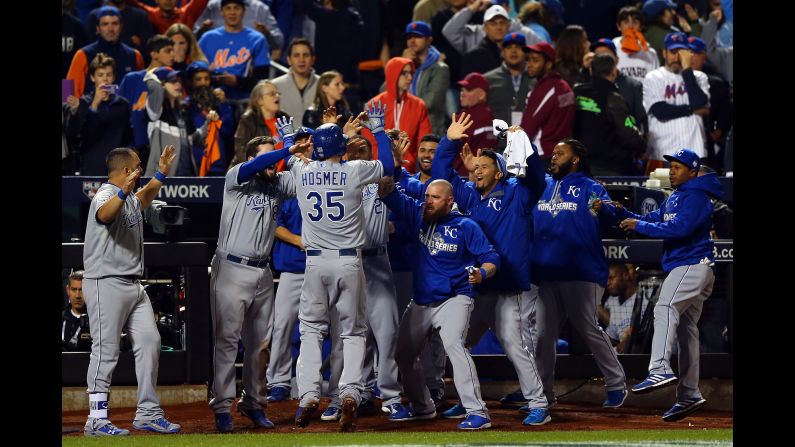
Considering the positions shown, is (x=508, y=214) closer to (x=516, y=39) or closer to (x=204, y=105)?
(x=516, y=39)

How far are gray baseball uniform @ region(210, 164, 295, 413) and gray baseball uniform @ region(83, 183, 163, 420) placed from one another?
0.40 metres

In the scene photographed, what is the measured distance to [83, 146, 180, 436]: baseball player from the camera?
804 centimetres

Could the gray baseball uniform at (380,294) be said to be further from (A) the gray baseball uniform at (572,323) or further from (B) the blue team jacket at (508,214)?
(A) the gray baseball uniform at (572,323)

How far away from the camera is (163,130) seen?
11.1m

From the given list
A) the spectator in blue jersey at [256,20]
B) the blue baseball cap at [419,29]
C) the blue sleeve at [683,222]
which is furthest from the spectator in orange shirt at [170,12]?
the blue sleeve at [683,222]

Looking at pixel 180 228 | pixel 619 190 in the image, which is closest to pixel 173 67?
pixel 180 228

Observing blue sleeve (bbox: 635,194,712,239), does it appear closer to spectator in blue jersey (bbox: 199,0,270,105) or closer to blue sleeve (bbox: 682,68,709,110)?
blue sleeve (bbox: 682,68,709,110)

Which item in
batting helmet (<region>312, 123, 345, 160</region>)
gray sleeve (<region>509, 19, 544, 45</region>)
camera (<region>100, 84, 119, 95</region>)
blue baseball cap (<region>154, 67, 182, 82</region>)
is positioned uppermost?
gray sleeve (<region>509, 19, 544, 45</region>)

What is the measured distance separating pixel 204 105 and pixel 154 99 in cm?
43

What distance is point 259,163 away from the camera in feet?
26.3

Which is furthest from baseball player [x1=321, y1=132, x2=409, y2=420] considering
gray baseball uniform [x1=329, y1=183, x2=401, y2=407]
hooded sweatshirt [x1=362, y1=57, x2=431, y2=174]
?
hooded sweatshirt [x1=362, y1=57, x2=431, y2=174]

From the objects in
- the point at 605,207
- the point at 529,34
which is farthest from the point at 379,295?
the point at 529,34

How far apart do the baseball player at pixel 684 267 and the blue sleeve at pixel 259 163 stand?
2339mm

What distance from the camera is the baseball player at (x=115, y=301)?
8.04 metres
